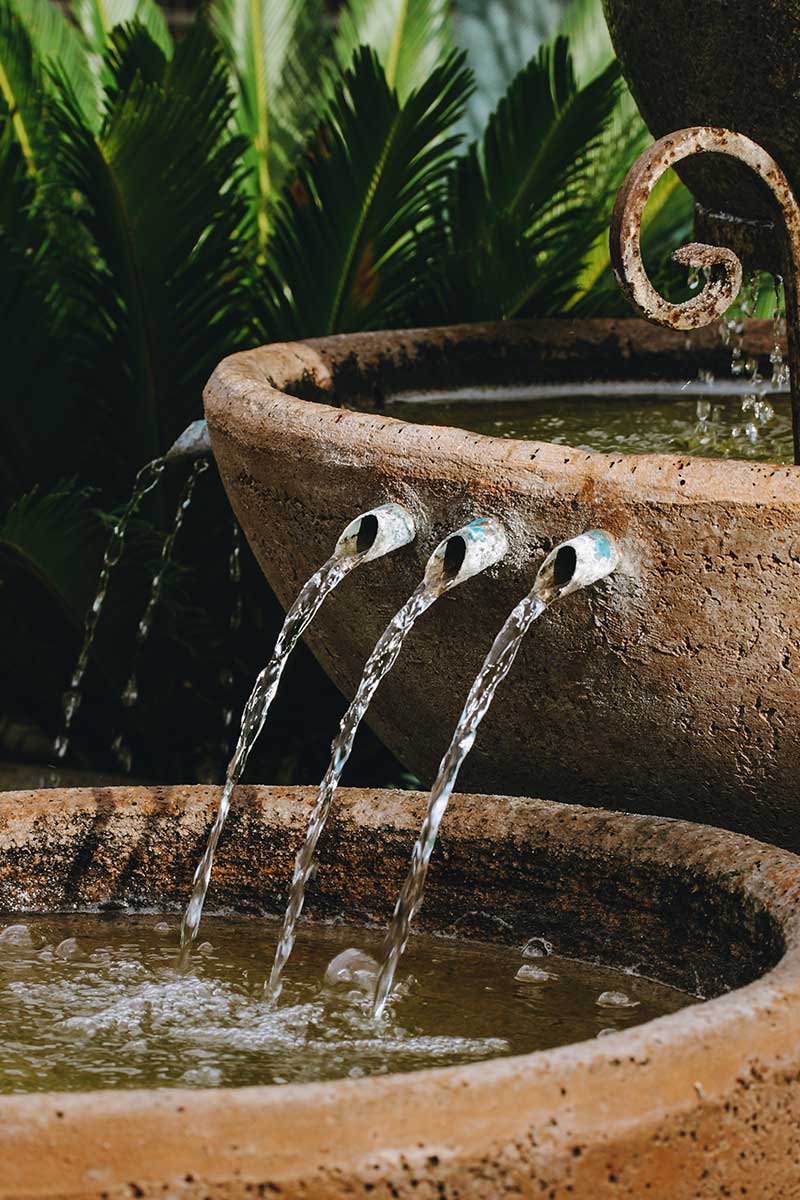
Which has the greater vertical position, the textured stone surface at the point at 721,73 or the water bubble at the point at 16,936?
the textured stone surface at the point at 721,73

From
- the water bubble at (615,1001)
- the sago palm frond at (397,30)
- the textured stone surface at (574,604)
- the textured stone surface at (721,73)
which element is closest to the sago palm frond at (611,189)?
the sago palm frond at (397,30)

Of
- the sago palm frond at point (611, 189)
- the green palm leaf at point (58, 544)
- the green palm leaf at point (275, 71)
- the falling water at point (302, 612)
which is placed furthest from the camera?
the green palm leaf at point (275, 71)

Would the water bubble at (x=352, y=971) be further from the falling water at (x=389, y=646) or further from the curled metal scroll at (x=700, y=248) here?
the curled metal scroll at (x=700, y=248)

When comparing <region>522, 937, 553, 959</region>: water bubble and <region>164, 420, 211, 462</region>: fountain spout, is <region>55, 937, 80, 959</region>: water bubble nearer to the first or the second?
<region>522, 937, 553, 959</region>: water bubble

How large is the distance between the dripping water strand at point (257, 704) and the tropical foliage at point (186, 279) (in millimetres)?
1451

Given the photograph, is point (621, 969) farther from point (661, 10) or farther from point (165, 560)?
point (165, 560)

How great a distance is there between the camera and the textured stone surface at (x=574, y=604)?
6.70 ft

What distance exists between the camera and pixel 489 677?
219cm

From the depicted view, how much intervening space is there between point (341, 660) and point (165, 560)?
47.0 inches

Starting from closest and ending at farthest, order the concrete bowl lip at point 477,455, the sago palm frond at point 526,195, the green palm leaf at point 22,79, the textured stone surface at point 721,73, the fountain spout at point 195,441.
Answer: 1. the concrete bowl lip at point 477,455
2. the textured stone surface at point 721,73
3. the fountain spout at point 195,441
4. the sago palm frond at point 526,195
5. the green palm leaf at point 22,79

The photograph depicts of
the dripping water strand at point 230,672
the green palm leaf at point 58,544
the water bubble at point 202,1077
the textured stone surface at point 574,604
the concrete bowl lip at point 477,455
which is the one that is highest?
the concrete bowl lip at point 477,455

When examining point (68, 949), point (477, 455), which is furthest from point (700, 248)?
point (68, 949)

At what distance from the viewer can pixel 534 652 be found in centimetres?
217

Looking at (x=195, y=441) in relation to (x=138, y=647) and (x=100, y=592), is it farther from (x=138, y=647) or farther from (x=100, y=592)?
(x=138, y=647)
